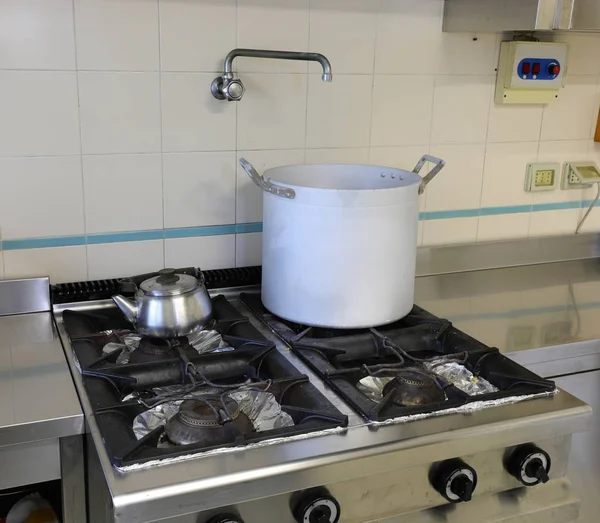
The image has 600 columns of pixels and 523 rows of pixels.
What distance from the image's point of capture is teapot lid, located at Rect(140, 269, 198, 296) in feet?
4.20

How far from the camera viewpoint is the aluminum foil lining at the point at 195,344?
4.12 ft

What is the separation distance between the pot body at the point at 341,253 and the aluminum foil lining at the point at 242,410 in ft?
0.87

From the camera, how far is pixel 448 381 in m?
1.19

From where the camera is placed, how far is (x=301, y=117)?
5.20 feet

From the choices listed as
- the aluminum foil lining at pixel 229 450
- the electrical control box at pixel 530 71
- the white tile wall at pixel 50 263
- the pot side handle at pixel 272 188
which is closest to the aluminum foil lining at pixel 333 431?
the aluminum foil lining at pixel 229 450

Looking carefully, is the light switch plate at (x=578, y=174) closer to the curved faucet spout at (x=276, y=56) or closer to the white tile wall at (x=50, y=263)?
the curved faucet spout at (x=276, y=56)

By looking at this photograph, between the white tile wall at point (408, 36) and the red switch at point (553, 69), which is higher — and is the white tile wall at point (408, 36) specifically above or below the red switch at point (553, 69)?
above

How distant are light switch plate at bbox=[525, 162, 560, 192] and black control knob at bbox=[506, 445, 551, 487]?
3.09 feet

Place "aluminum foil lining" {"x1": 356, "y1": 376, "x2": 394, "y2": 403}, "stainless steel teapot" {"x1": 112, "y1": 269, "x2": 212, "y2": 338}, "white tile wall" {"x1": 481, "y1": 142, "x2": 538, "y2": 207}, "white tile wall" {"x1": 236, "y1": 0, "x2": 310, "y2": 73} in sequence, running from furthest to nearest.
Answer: "white tile wall" {"x1": 481, "y1": 142, "x2": 538, "y2": 207} < "white tile wall" {"x1": 236, "y1": 0, "x2": 310, "y2": 73} < "stainless steel teapot" {"x1": 112, "y1": 269, "x2": 212, "y2": 338} < "aluminum foil lining" {"x1": 356, "y1": 376, "x2": 394, "y2": 403}

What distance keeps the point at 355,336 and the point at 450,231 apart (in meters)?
0.62

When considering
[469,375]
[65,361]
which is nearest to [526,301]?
[469,375]

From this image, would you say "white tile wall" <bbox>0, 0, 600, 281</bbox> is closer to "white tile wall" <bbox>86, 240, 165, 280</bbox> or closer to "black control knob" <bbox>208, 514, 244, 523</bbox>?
"white tile wall" <bbox>86, 240, 165, 280</bbox>

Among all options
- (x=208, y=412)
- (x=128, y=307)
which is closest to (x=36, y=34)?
(x=128, y=307)

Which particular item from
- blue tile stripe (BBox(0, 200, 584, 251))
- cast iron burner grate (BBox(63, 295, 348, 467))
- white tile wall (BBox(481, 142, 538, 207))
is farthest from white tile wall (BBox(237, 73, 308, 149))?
white tile wall (BBox(481, 142, 538, 207))
